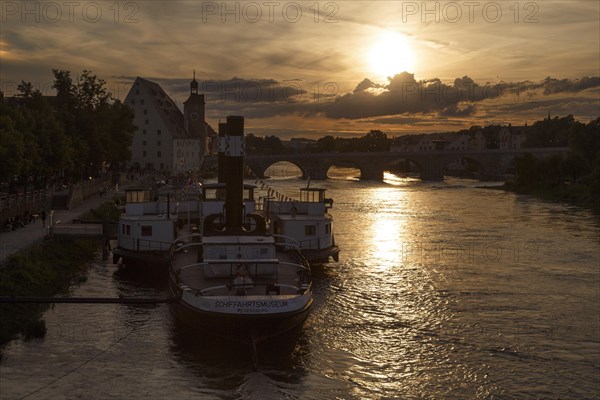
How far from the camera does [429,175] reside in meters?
162

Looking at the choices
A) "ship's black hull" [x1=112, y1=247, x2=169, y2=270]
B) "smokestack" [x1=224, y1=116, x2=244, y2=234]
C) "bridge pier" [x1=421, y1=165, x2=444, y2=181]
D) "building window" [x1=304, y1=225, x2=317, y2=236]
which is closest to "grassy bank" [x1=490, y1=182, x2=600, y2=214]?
"bridge pier" [x1=421, y1=165, x2=444, y2=181]

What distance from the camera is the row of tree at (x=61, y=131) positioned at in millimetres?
47062

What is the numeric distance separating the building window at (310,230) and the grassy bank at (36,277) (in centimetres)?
1332

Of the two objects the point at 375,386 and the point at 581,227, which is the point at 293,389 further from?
the point at 581,227

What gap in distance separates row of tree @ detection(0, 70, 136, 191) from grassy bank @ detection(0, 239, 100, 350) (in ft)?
23.9

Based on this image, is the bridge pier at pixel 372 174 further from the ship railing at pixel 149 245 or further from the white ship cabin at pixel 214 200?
the ship railing at pixel 149 245

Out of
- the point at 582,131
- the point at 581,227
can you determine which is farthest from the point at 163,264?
the point at 582,131

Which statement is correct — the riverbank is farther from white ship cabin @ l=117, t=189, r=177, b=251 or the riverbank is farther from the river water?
white ship cabin @ l=117, t=189, r=177, b=251

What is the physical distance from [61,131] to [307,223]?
→ 29501 millimetres

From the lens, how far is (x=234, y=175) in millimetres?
35281

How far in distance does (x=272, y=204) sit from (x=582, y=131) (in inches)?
3149

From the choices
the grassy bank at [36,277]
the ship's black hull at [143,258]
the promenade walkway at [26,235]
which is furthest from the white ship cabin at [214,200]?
the promenade walkway at [26,235]

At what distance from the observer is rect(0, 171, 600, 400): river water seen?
75.1ft

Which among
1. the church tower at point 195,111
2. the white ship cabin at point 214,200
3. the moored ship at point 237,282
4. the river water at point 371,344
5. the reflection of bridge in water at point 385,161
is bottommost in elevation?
the river water at point 371,344
